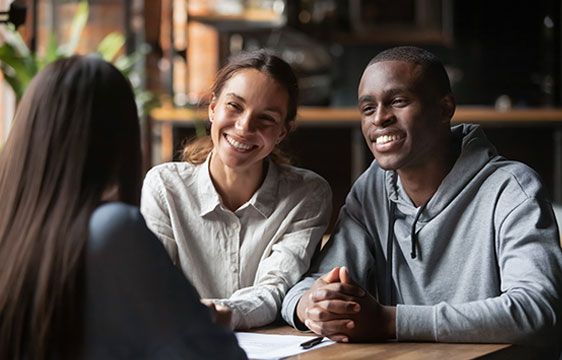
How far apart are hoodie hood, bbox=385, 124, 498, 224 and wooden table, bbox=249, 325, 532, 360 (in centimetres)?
34

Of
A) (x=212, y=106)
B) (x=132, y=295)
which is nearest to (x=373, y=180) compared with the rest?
(x=212, y=106)

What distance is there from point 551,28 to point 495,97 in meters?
0.58

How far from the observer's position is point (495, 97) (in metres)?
7.38

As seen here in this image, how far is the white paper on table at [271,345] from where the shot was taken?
5.47ft

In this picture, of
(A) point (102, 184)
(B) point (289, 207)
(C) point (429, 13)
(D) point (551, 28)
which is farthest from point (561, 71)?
(A) point (102, 184)

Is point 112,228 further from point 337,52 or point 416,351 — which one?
point 337,52

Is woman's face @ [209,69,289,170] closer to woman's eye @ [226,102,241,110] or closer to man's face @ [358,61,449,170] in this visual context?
woman's eye @ [226,102,241,110]

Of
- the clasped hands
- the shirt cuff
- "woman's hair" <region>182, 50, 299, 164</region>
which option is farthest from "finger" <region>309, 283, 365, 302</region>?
"woman's hair" <region>182, 50, 299, 164</region>

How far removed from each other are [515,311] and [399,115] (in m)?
0.44

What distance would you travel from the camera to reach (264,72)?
2090 millimetres

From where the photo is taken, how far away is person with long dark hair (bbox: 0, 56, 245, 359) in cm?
131

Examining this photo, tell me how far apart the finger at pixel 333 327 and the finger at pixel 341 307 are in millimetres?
15

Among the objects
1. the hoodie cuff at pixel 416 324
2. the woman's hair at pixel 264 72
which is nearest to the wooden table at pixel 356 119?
the woman's hair at pixel 264 72

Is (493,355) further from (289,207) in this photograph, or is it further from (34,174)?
(34,174)
